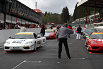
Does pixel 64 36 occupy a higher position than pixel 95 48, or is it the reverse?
pixel 64 36

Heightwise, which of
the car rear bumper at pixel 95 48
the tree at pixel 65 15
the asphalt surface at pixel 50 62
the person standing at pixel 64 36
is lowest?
the asphalt surface at pixel 50 62

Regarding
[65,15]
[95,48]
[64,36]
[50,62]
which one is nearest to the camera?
[50,62]

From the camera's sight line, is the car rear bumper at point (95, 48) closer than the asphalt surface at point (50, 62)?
No

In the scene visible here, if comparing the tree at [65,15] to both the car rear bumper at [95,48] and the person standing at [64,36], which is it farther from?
the person standing at [64,36]

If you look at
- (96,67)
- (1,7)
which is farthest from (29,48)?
(1,7)

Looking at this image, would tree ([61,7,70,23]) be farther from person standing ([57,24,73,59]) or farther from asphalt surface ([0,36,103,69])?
person standing ([57,24,73,59])

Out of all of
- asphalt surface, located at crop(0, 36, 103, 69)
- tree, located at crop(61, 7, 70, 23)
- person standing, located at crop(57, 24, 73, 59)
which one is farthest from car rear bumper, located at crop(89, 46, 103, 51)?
tree, located at crop(61, 7, 70, 23)

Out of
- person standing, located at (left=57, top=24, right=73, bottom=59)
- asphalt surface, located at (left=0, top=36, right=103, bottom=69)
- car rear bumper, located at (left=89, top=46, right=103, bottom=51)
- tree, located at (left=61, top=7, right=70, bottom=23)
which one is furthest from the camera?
tree, located at (left=61, top=7, right=70, bottom=23)

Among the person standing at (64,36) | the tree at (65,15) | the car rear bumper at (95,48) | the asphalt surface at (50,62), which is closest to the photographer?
the asphalt surface at (50,62)

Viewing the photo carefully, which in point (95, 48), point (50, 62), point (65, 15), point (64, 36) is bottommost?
point (50, 62)

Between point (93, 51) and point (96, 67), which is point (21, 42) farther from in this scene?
point (96, 67)

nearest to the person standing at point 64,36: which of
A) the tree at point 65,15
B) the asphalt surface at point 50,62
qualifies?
the asphalt surface at point 50,62

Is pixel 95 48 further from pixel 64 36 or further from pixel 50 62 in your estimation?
pixel 50 62

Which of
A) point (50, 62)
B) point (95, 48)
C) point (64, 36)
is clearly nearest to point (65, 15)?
point (95, 48)
